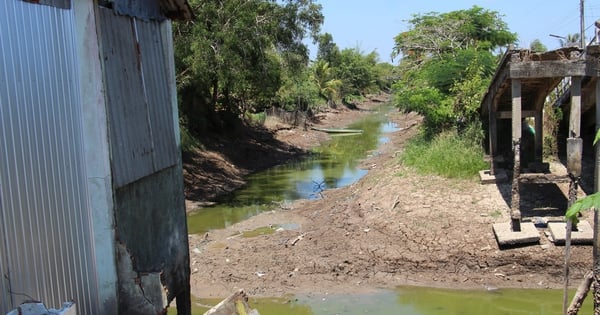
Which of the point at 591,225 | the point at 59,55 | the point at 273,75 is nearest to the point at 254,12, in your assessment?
the point at 273,75

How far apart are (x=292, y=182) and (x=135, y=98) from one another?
54.6ft

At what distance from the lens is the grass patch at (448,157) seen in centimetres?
1475

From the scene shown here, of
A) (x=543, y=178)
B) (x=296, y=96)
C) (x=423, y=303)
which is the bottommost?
(x=423, y=303)

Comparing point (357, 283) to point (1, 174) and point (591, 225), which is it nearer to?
point (591, 225)

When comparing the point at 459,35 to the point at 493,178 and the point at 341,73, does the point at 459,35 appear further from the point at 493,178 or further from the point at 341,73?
the point at 341,73

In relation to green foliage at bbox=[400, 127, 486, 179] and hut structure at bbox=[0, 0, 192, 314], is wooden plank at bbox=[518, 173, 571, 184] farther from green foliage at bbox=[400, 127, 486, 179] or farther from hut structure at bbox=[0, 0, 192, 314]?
hut structure at bbox=[0, 0, 192, 314]

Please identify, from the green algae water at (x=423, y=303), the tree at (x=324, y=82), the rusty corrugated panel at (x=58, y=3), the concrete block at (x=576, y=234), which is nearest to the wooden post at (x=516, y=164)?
the concrete block at (x=576, y=234)

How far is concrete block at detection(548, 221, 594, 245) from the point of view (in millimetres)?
10617

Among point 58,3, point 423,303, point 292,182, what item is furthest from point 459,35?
point 58,3

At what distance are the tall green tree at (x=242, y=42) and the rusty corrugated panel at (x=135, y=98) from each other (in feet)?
32.2

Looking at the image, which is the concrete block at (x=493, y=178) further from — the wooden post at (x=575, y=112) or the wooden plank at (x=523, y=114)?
the wooden post at (x=575, y=112)

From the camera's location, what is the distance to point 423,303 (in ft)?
33.2

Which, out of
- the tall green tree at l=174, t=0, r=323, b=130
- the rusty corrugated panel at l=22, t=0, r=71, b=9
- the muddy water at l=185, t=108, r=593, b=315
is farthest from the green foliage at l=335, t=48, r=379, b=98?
the rusty corrugated panel at l=22, t=0, r=71, b=9

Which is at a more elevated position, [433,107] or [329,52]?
[329,52]
